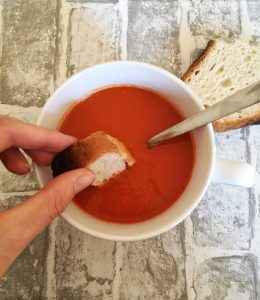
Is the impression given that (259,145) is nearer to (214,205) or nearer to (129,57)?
(214,205)

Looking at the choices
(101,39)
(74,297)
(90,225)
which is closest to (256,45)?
Result: (101,39)

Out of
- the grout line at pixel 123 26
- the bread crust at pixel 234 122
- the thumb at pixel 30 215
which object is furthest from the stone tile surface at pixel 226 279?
the grout line at pixel 123 26

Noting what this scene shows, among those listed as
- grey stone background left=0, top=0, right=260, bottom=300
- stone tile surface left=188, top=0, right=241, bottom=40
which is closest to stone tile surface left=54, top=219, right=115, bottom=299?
grey stone background left=0, top=0, right=260, bottom=300

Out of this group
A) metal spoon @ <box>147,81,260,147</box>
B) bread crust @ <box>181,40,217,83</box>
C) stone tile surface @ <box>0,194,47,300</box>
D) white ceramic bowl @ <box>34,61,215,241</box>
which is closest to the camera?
metal spoon @ <box>147,81,260,147</box>

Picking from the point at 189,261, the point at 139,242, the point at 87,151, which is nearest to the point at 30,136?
the point at 87,151

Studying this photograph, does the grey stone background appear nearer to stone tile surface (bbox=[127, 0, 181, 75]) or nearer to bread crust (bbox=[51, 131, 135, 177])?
stone tile surface (bbox=[127, 0, 181, 75])

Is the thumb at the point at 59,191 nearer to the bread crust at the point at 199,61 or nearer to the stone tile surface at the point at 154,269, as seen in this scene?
the stone tile surface at the point at 154,269
